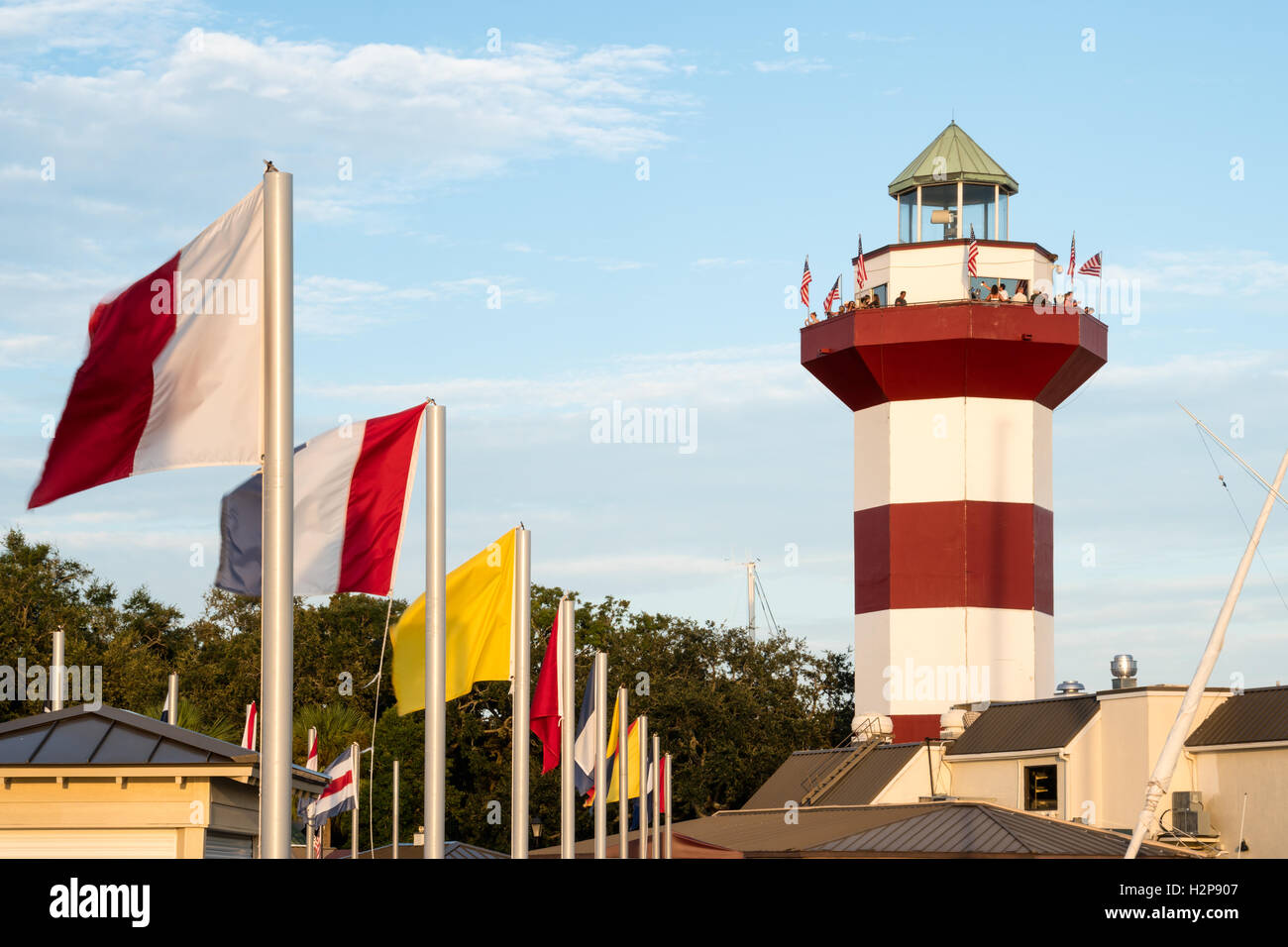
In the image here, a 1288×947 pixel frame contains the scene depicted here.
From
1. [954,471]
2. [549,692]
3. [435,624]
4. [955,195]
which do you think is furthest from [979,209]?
[435,624]

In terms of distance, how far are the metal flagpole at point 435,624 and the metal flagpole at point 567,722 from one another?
31.4 feet

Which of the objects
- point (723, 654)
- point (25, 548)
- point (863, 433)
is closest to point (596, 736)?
point (863, 433)

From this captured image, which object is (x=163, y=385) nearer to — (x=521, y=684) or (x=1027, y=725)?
(x=521, y=684)

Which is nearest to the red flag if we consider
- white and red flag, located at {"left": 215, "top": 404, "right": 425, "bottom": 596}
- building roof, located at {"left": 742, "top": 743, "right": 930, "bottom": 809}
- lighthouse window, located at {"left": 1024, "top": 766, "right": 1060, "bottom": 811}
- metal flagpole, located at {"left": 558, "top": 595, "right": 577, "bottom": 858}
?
metal flagpole, located at {"left": 558, "top": 595, "right": 577, "bottom": 858}

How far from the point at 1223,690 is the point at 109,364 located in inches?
1592

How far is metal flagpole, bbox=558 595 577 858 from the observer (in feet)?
84.1

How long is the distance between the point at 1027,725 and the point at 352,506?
126 feet

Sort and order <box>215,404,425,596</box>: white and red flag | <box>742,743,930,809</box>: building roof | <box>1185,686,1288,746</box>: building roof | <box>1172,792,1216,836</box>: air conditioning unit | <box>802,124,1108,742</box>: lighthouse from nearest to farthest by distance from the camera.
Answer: <box>215,404,425,596</box>: white and red flag < <box>1185,686,1288,746</box>: building roof < <box>1172,792,1216,836</box>: air conditioning unit < <box>742,743,930,809</box>: building roof < <box>802,124,1108,742</box>: lighthouse

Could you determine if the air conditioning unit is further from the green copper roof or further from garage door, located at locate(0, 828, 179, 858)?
garage door, located at locate(0, 828, 179, 858)

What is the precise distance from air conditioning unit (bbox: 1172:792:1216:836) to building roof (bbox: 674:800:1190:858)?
14.0ft

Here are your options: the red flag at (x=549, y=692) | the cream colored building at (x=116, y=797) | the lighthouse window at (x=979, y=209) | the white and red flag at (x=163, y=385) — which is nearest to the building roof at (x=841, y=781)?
the lighthouse window at (x=979, y=209)

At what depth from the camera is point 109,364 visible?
35.8 feet
